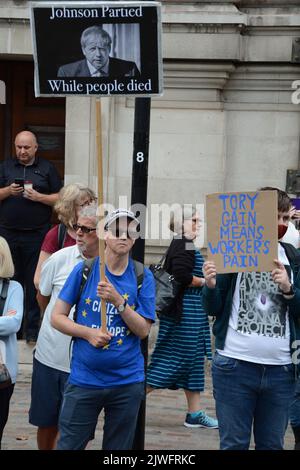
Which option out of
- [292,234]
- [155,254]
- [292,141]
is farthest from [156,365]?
[292,141]

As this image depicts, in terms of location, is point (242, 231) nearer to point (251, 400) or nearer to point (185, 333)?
point (251, 400)

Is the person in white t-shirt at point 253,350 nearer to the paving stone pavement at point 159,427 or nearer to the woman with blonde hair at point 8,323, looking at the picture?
the woman with blonde hair at point 8,323

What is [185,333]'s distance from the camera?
830cm

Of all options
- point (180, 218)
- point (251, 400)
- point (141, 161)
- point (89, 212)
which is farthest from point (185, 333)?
point (251, 400)

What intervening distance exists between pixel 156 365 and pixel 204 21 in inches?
147

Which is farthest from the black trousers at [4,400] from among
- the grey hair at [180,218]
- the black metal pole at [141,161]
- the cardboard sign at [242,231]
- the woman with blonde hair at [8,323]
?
the grey hair at [180,218]

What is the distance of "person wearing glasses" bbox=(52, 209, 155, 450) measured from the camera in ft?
18.0

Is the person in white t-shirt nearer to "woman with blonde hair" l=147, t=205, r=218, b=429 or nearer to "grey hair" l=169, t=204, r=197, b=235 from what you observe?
"woman with blonde hair" l=147, t=205, r=218, b=429

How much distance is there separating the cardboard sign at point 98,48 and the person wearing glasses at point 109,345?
2.68 feet

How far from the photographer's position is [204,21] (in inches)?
405

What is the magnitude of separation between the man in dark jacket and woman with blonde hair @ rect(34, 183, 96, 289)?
1039mm

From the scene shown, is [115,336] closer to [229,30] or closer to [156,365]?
[156,365]

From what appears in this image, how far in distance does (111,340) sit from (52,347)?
926 millimetres

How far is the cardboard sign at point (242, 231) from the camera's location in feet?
18.3
